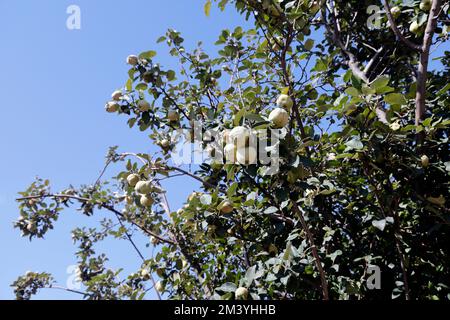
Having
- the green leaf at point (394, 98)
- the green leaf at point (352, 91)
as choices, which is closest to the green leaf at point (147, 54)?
the green leaf at point (352, 91)

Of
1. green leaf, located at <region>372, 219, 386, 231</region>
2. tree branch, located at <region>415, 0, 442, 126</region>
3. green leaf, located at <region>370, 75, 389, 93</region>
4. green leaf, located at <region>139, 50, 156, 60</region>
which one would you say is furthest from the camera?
green leaf, located at <region>139, 50, 156, 60</region>

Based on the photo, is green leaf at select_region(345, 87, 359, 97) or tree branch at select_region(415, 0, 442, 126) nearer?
green leaf at select_region(345, 87, 359, 97)

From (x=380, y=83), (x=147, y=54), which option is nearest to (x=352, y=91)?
(x=380, y=83)

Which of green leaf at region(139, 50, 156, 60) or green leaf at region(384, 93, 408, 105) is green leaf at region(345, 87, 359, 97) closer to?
green leaf at region(384, 93, 408, 105)

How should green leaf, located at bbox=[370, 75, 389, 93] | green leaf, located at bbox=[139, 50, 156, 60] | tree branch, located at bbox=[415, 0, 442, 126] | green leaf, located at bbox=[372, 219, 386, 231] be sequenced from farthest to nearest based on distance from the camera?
1. green leaf, located at bbox=[139, 50, 156, 60]
2. tree branch, located at bbox=[415, 0, 442, 126]
3. green leaf, located at bbox=[372, 219, 386, 231]
4. green leaf, located at bbox=[370, 75, 389, 93]

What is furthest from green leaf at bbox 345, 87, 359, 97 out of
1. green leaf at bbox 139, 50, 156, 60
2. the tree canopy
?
green leaf at bbox 139, 50, 156, 60

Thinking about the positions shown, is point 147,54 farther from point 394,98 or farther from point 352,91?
point 394,98

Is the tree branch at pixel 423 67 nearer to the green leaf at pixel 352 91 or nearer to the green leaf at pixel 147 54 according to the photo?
the green leaf at pixel 352 91

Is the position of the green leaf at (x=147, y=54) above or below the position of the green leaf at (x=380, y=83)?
above

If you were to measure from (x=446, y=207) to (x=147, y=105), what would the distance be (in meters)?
1.51

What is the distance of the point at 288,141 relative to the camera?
130 cm
